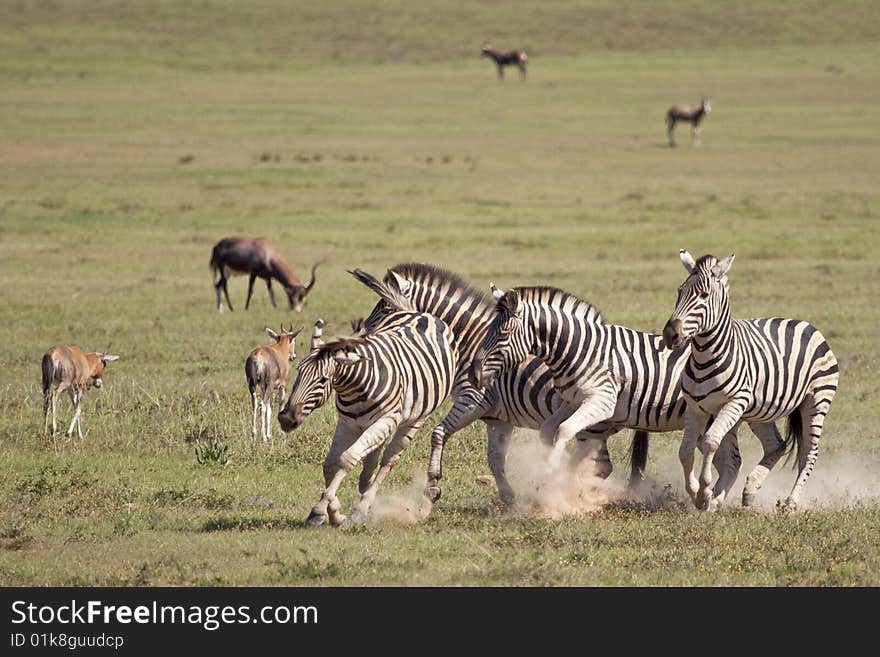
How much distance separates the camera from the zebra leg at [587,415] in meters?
9.92

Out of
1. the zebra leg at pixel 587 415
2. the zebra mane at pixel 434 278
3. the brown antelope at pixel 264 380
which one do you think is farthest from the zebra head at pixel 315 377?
the brown antelope at pixel 264 380

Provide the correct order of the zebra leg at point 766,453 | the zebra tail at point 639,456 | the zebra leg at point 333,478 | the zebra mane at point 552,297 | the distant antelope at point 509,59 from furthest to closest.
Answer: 1. the distant antelope at point 509,59
2. the zebra tail at point 639,456
3. the zebra leg at point 766,453
4. the zebra mane at point 552,297
5. the zebra leg at point 333,478

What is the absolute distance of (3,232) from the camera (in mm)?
26422

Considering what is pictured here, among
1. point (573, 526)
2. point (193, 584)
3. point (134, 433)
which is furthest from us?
point (134, 433)

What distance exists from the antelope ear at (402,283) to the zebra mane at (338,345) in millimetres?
1773

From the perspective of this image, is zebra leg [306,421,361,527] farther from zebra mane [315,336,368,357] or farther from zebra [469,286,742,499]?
zebra [469,286,742,499]

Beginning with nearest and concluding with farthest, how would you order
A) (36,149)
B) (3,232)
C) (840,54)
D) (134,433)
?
(134,433) < (3,232) < (36,149) < (840,54)

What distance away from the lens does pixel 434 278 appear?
11.4 metres

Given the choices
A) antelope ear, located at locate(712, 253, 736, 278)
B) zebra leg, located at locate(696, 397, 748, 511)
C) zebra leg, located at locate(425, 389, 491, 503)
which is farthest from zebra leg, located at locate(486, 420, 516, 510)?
antelope ear, located at locate(712, 253, 736, 278)

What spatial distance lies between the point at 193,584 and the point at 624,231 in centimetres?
1969

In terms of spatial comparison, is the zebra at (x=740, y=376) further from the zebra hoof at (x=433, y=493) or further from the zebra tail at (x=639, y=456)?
the zebra hoof at (x=433, y=493)

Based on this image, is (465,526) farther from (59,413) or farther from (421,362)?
(59,413)

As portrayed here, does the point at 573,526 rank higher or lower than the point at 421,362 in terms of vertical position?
lower

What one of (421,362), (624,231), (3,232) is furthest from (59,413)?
(624,231)
